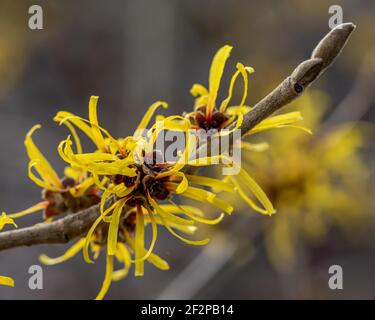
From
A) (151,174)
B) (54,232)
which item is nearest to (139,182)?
(151,174)

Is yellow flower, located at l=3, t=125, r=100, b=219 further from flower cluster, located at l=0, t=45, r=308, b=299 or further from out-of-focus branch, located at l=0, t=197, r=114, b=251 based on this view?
out-of-focus branch, located at l=0, t=197, r=114, b=251

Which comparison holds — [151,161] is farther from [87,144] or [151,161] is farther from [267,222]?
[87,144]

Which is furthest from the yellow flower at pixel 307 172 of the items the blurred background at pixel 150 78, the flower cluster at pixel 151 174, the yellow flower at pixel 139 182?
the yellow flower at pixel 139 182

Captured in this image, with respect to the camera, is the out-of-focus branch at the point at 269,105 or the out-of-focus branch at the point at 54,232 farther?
the out-of-focus branch at the point at 54,232

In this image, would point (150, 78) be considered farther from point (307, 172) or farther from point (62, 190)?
point (62, 190)

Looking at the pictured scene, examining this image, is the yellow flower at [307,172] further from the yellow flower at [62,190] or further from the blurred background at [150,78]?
the yellow flower at [62,190]

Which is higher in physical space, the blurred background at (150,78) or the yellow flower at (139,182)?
the blurred background at (150,78)
